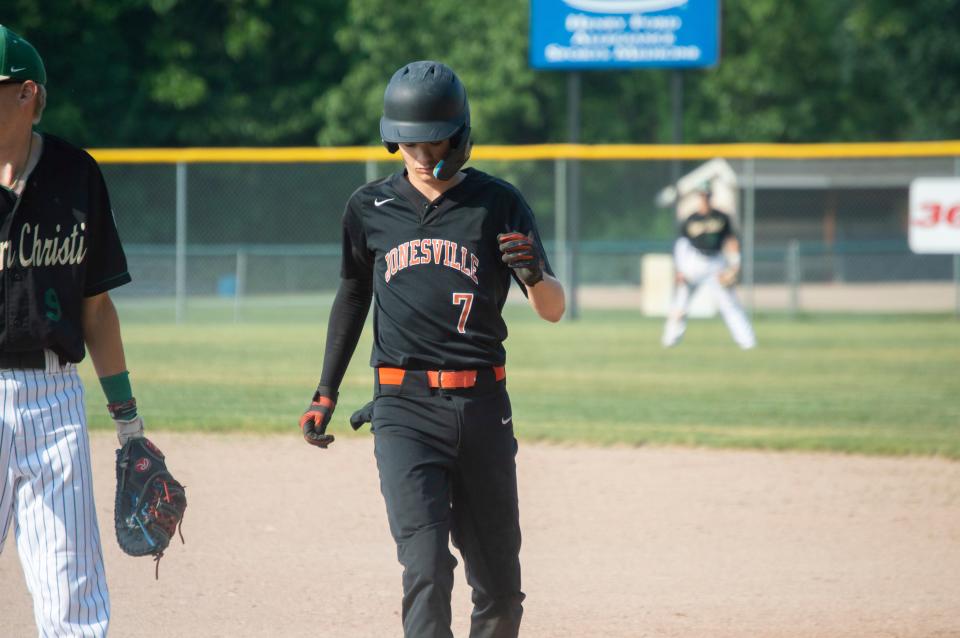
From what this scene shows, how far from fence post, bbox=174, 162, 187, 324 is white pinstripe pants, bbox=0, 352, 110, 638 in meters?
15.2

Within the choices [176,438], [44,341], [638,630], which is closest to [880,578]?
[638,630]

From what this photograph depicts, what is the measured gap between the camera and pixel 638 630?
459 cm

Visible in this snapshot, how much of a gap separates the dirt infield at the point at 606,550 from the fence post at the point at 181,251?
982 centimetres

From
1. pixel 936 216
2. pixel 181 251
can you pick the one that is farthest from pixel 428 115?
pixel 181 251

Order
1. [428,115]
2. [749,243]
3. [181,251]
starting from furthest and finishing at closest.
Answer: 1. [749,243]
2. [181,251]
3. [428,115]

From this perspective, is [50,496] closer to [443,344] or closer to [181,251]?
[443,344]

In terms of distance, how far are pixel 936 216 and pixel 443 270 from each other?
13.5 m

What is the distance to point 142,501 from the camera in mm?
3324

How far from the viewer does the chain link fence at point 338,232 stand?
63.6 feet

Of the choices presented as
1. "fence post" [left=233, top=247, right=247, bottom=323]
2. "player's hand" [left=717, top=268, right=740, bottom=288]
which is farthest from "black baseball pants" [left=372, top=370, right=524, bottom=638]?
"fence post" [left=233, top=247, right=247, bottom=323]

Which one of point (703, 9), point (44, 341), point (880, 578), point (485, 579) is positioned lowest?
→ point (880, 578)

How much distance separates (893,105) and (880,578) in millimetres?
40995

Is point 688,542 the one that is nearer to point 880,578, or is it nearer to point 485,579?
point 880,578

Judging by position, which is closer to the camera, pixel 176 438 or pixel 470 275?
pixel 470 275
